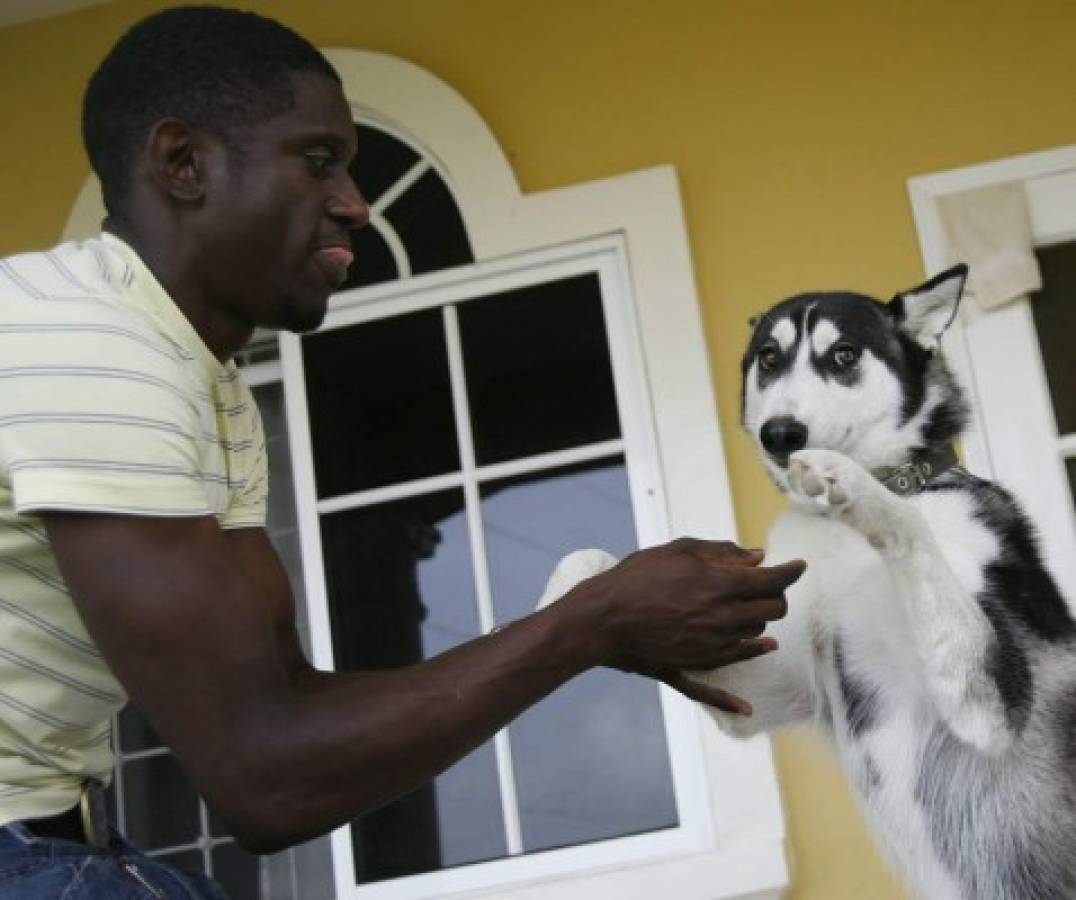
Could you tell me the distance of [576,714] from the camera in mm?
4375

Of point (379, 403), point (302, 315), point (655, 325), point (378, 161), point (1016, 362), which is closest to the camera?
point (302, 315)

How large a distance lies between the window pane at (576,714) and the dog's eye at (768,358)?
1.52 metres

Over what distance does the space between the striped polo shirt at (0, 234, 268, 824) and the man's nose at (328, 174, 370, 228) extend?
228 millimetres

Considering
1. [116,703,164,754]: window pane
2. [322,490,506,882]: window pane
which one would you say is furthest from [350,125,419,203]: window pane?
[116,703,164,754]: window pane

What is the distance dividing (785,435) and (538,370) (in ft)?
6.29

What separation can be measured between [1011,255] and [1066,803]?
77.6 inches

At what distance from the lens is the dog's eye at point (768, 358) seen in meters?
2.86

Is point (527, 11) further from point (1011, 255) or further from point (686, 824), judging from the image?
point (686, 824)

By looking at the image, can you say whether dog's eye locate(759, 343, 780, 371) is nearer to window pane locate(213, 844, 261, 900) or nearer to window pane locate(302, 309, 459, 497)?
window pane locate(302, 309, 459, 497)

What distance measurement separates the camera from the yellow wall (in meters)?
4.36

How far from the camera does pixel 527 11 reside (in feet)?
15.4

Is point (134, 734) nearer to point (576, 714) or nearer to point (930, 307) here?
point (576, 714)

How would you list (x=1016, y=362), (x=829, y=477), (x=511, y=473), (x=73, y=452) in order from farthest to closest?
(x=511, y=473) → (x=1016, y=362) → (x=829, y=477) → (x=73, y=452)

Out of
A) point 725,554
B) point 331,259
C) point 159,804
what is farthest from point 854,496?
point 159,804
